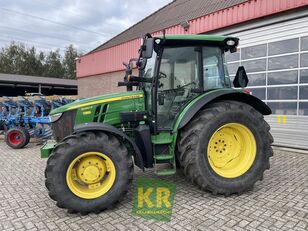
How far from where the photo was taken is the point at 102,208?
3.30 m

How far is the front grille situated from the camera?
3.77m

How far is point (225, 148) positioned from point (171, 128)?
3.02ft

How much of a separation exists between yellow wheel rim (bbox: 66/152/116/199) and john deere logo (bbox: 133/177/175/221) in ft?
1.76

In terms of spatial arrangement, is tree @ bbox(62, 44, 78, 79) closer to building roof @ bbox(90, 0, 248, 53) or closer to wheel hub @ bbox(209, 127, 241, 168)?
building roof @ bbox(90, 0, 248, 53)

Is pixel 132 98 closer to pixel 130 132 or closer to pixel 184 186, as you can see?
pixel 130 132

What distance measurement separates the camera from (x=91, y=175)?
3.33 m

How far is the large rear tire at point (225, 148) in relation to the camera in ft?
11.7

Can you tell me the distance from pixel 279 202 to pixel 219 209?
90 cm

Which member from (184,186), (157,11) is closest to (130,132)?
(184,186)

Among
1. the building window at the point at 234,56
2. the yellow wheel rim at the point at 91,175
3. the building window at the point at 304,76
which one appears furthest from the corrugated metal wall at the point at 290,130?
the yellow wheel rim at the point at 91,175

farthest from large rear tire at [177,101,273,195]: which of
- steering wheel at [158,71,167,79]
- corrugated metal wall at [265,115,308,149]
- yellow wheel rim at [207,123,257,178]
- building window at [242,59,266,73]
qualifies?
building window at [242,59,266,73]

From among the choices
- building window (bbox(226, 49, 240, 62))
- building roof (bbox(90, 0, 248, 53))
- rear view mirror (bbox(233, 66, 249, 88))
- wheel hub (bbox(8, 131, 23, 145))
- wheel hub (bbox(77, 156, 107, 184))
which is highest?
building roof (bbox(90, 0, 248, 53))

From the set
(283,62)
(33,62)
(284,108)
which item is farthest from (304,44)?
(33,62)

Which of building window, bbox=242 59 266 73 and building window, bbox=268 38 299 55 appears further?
building window, bbox=242 59 266 73
